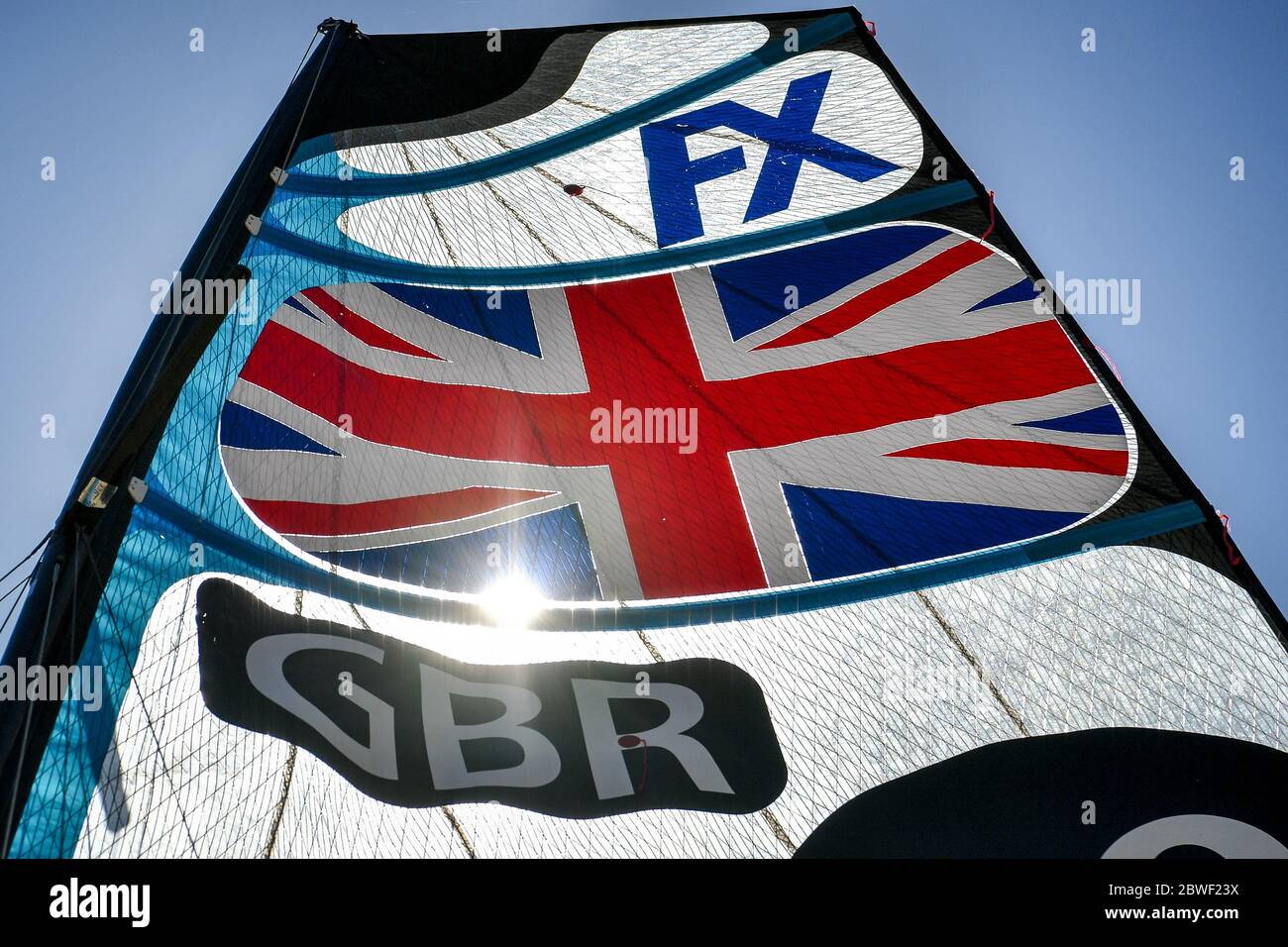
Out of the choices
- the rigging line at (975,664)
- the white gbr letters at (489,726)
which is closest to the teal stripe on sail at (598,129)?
the white gbr letters at (489,726)

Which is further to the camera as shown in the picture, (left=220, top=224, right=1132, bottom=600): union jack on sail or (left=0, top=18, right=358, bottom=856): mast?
(left=220, top=224, right=1132, bottom=600): union jack on sail

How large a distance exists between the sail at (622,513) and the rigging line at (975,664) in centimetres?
2

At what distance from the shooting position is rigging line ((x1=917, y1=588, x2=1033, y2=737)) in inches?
145

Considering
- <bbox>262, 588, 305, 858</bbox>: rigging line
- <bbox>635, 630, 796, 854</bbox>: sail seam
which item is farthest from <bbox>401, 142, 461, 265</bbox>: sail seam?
<bbox>635, 630, 796, 854</bbox>: sail seam

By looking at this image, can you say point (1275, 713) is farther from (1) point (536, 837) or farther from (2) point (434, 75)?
(2) point (434, 75)

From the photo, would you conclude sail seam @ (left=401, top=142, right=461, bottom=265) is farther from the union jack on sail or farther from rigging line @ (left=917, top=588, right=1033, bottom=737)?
rigging line @ (left=917, top=588, right=1033, bottom=737)

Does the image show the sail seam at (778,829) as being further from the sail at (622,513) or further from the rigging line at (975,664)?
the rigging line at (975,664)

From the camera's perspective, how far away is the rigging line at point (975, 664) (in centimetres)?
367

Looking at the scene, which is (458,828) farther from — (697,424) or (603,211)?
(603,211)

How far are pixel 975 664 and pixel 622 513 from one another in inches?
58.3

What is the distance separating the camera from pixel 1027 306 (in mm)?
4125

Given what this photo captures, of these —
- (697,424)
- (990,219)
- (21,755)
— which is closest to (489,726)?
(21,755)

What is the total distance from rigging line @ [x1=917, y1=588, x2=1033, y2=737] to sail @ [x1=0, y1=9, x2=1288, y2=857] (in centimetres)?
2

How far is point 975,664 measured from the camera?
3.77 meters
